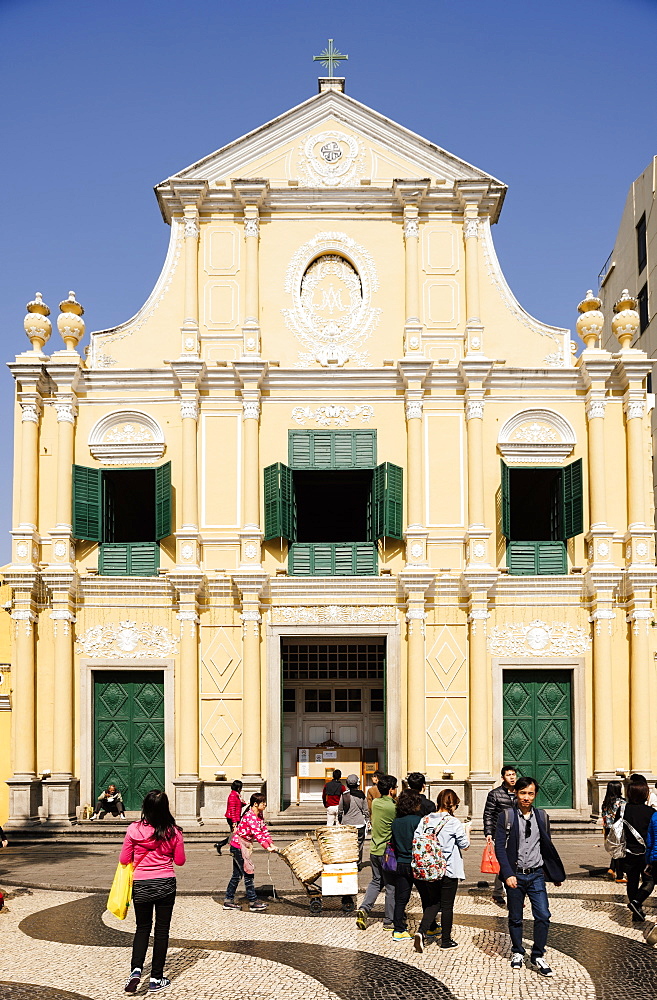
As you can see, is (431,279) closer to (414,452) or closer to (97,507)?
(414,452)

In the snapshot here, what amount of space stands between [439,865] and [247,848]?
11.3 feet

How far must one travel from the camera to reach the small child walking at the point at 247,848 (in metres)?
13.8

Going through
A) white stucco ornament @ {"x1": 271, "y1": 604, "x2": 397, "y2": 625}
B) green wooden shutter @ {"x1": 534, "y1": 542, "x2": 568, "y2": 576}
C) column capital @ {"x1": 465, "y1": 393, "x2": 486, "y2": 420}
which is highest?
column capital @ {"x1": 465, "y1": 393, "x2": 486, "y2": 420}

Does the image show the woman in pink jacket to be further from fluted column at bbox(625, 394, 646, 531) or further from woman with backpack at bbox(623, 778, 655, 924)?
fluted column at bbox(625, 394, 646, 531)

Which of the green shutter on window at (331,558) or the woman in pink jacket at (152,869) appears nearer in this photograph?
the woman in pink jacket at (152,869)

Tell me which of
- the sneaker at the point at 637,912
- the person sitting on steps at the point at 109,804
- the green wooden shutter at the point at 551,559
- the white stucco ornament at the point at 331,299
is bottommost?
the person sitting on steps at the point at 109,804

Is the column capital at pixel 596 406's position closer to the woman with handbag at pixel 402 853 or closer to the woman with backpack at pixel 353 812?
the woman with backpack at pixel 353 812

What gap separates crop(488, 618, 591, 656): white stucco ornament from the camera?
23.3m

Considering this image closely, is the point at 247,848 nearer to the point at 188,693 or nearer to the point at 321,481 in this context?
the point at 188,693

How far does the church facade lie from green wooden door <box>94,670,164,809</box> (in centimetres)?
5

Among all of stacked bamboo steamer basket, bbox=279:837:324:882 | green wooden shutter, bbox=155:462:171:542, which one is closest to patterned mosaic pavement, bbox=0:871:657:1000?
stacked bamboo steamer basket, bbox=279:837:324:882

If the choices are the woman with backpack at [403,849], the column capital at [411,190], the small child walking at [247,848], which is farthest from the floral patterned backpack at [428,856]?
the column capital at [411,190]

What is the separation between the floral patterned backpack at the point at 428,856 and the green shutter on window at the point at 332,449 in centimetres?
1302

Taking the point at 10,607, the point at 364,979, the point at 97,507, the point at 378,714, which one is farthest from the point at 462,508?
the point at 364,979
